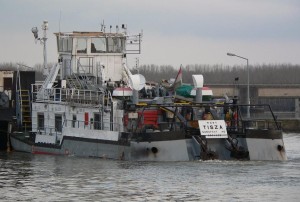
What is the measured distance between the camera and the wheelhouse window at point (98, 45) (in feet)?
174

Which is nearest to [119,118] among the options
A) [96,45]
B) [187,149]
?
[187,149]

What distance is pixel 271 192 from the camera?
3553 cm

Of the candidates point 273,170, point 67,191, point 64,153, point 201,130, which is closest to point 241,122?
point 201,130

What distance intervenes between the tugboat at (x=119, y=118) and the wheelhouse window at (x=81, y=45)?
0.17 ft

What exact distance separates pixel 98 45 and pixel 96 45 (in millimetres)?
105

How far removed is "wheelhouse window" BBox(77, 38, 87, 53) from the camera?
52.8 m

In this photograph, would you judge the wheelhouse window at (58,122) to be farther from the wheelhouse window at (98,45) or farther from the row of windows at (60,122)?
the wheelhouse window at (98,45)

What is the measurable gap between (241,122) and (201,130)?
284cm

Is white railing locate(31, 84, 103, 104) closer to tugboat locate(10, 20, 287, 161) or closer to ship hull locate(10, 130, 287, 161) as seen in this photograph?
tugboat locate(10, 20, 287, 161)

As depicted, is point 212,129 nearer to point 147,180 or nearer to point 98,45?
point 147,180

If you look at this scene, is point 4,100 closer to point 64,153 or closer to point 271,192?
point 64,153

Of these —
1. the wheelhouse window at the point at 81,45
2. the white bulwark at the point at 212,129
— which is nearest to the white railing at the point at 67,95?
the wheelhouse window at the point at 81,45

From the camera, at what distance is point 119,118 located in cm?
4697

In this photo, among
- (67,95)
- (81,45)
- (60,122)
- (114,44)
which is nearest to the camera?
(67,95)
